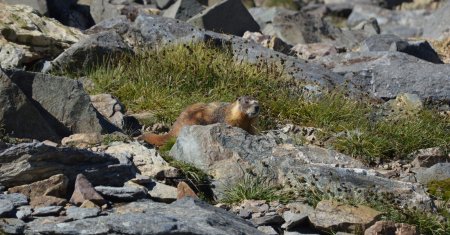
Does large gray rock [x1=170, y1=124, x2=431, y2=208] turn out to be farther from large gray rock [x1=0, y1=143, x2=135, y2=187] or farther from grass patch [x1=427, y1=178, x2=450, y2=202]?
large gray rock [x1=0, y1=143, x2=135, y2=187]

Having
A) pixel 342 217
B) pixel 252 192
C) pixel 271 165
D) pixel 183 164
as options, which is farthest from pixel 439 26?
pixel 342 217

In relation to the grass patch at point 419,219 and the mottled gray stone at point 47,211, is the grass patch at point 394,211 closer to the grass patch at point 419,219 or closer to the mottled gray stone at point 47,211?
the grass patch at point 419,219

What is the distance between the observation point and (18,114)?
438 inches

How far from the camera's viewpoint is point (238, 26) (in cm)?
2106

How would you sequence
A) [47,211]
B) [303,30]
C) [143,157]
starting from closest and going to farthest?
[47,211] < [143,157] < [303,30]

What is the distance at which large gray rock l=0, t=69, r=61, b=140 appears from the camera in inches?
433

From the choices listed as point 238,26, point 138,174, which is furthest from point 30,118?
point 238,26

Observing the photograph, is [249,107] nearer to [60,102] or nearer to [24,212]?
[60,102]

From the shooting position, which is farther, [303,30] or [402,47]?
[303,30]

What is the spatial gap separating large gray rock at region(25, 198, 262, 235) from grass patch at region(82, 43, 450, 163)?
4.08 metres

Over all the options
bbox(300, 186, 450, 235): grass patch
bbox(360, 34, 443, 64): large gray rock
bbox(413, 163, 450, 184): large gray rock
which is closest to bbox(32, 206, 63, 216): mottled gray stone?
bbox(300, 186, 450, 235): grass patch

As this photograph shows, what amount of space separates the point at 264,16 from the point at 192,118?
12.7 m

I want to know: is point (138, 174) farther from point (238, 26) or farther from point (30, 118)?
point (238, 26)

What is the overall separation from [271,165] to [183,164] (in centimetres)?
93
